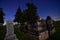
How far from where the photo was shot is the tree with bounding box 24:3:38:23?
1921 millimetres

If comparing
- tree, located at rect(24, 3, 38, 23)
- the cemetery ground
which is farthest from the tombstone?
tree, located at rect(24, 3, 38, 23)

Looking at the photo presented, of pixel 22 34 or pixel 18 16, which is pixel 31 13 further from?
pixel 22 34

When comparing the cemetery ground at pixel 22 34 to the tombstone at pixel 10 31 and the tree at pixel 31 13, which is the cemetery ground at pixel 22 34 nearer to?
the tombstone at pixel 10 31

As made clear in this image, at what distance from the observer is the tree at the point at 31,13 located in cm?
192

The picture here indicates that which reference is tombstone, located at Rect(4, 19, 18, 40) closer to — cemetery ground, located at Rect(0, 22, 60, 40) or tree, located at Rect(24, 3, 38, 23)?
cemetery ground, located at Rect(0, 22, 60, 40)

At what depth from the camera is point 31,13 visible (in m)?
1.92

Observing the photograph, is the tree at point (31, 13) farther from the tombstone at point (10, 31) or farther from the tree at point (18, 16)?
the tombstone at point (10, 31)

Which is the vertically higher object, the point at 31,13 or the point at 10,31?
the point at 31,13

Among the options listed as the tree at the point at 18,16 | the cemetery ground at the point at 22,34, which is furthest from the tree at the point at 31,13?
the cemetery ground at the point at 22,34

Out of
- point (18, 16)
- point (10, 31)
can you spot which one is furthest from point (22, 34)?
point (18, 16)

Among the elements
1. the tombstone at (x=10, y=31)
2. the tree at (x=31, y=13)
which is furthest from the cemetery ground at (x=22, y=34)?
the tree at (x=31, y=13)

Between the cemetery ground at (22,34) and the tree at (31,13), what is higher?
the tree at (31,13)

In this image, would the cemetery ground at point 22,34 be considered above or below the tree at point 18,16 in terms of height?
below

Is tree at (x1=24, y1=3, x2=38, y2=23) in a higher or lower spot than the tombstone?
higher
